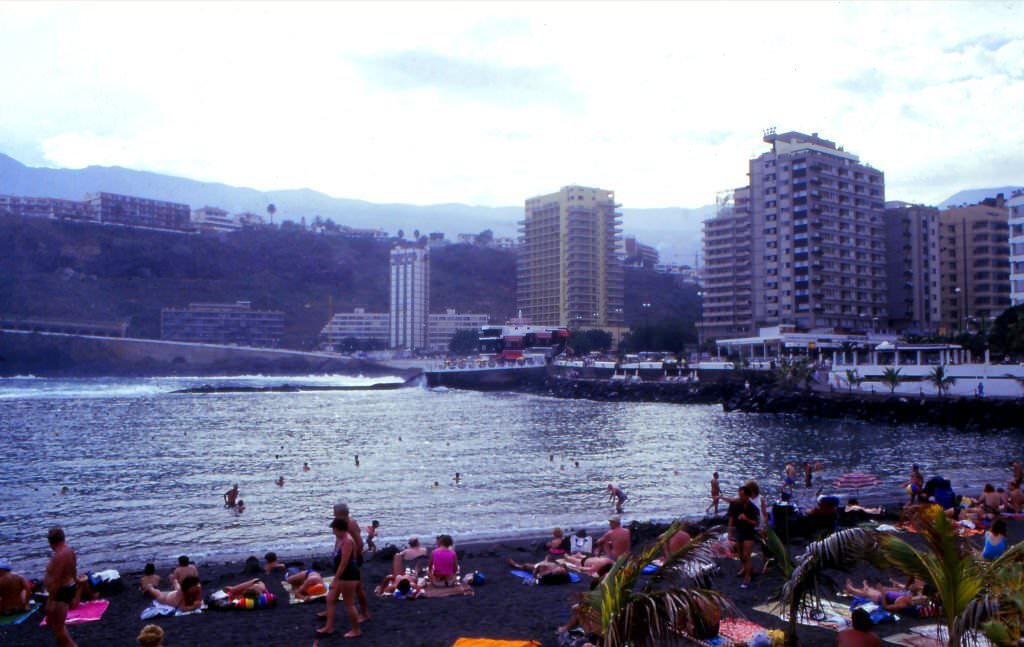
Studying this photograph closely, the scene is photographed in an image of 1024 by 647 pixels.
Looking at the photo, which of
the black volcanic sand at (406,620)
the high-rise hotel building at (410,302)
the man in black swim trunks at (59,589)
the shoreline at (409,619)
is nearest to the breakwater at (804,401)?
the shoreline at (409,619)

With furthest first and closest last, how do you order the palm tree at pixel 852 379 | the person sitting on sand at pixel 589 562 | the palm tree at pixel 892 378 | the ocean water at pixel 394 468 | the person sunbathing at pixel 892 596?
1. the palm tree at pixel 852 379
2. the palm tree at pixel 892 378
3. the ocean water at pixel 394 468
4. the person sitting on sand at pixel 589 562
5. the person sunbathing at pixel 892 596

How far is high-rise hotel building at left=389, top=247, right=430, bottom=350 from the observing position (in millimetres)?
121500

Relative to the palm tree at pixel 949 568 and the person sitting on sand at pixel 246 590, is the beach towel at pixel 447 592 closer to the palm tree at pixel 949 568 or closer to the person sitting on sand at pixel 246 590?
the person sitting on sand at pixel 246 590

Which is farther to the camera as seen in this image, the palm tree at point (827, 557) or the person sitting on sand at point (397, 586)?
the person sitting on sand at point (397, 586)

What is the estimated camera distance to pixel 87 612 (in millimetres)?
9383

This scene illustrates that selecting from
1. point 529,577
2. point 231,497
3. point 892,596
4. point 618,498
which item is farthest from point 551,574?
point 231,497

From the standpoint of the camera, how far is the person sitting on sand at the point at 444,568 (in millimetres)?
10078

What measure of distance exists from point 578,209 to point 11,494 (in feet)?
285

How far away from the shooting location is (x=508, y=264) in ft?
483

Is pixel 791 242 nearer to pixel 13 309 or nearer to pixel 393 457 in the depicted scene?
pixel 393 457

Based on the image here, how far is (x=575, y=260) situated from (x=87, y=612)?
96286 millimetres

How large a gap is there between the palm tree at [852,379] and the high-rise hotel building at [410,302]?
76598 millimetres

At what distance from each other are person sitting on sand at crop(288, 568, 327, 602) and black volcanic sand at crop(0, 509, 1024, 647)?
190 mm

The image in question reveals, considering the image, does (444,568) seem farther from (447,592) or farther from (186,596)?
(186,596)
